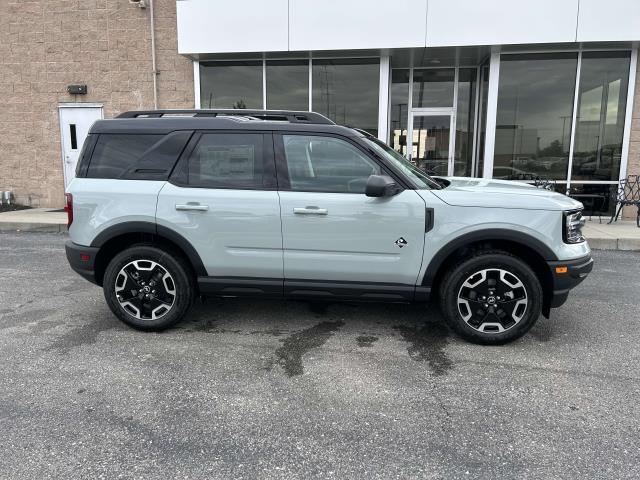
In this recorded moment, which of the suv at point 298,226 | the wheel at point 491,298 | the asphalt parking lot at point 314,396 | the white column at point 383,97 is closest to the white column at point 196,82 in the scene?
the white column at point 383,97

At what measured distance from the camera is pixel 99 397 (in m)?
3.14

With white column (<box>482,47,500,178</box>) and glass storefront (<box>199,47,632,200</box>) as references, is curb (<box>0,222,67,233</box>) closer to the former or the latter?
glass storefront (<box>199,47,632,200</box>)

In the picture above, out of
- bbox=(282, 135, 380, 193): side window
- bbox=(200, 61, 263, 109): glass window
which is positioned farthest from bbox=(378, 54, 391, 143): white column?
bbox=(282, 135, 380, 193): side window

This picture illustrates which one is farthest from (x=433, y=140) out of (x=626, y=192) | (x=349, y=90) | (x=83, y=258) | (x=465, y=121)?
(x=83, y=258)

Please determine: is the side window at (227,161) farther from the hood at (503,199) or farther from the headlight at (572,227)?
the headlight at (572,227)

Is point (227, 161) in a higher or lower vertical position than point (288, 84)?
lower

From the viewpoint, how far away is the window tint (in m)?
4.19

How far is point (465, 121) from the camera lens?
38.1 feet

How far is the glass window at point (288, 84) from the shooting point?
439 inches

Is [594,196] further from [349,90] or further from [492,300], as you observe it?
[492,300]

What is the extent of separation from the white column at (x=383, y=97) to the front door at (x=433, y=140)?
98 centimetres

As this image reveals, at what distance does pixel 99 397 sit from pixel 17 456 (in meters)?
0.64

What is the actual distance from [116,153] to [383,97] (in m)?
7.66

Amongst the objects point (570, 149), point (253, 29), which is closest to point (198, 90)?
point (253, 29)
